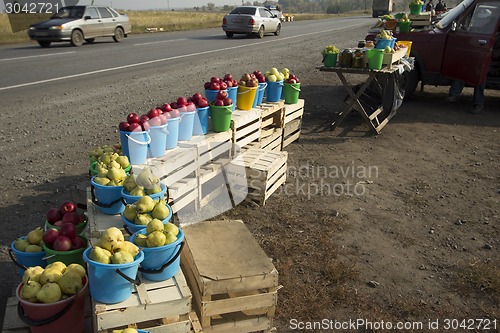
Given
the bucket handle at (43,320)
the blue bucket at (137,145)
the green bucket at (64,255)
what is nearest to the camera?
the bucket handle at (43,320)

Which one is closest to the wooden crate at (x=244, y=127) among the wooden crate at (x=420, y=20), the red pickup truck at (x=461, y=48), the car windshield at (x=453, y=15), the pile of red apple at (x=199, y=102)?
the pile of red apple at (x=199, y=102)

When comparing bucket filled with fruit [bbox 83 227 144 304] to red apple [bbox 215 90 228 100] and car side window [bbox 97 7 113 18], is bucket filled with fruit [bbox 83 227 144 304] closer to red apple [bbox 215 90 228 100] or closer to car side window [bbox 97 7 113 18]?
red apple [bbox 215 90 228 100]

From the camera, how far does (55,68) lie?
44.0 ft

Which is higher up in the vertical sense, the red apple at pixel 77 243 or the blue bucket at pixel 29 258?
the red apple at pixel 77 243

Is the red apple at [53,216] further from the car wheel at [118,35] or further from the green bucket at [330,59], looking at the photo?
the car wheel at [118,35]

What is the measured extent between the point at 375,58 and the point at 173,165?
4813 millimetres

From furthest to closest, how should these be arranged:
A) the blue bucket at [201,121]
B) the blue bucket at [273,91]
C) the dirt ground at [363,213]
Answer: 1. the blue bucket at [273,91]
2. the blue bucket at [201,121]
3. the dirt ground at [363,213]

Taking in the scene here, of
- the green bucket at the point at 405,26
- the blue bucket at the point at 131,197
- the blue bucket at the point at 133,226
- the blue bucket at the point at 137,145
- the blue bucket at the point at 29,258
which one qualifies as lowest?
the blue bucket at the point at 29,258

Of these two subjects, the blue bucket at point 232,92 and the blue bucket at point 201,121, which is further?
the blue bucket at point 232,92

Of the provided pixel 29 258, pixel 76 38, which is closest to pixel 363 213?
pixel 29 258

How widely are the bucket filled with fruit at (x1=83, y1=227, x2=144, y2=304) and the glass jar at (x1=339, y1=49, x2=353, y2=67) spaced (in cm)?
643

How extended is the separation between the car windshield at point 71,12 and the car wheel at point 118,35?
2062mm

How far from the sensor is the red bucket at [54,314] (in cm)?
274

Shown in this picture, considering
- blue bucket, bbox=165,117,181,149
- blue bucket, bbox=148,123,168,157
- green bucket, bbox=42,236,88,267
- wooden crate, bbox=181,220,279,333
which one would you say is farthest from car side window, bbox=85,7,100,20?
wooden crate, bbox=181,220,279,333
